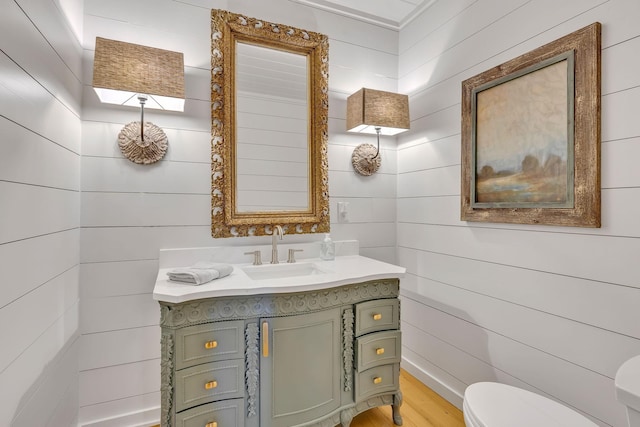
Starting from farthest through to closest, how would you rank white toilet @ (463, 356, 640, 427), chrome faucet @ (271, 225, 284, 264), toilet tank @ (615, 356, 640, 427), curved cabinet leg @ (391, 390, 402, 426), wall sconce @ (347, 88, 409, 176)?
wall sconce @ (347, 88, 409, 176), chrome faucet @ (271, 225, 284, 264), curved cabinet leg @ (391, 390, 402, 426), white toilet @ (463, 356, 640, 427), toilet tank @ (615, 356, 640, 427)

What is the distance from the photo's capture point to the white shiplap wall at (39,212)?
948 millimetres

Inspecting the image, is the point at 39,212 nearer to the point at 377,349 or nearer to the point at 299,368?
the point at 299,368

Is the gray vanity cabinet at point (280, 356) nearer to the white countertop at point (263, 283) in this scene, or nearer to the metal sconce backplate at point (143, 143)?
the white countertop at point (263, 283)

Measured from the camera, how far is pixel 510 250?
1641mm

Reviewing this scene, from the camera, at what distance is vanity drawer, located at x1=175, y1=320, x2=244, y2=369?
1348mm

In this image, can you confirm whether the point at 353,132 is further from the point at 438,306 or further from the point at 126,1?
the point at 126,1

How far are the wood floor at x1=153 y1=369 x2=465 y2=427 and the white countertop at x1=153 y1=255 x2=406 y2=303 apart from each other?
2.85 feet

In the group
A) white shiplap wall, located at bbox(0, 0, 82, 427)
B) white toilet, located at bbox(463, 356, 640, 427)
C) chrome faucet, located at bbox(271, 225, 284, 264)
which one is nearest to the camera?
white shiplap wall, located at bbox(0, 0, 82, 427)

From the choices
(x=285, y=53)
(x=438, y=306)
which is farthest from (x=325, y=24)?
(x=438, y=306)

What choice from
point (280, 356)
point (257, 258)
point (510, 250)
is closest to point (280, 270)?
point (257, 258)

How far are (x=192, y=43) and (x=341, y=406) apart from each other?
2.13 metres

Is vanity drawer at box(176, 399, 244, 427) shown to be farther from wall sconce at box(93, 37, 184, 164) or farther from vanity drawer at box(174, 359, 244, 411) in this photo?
wall sconce at box(93, 37, 184, 164)

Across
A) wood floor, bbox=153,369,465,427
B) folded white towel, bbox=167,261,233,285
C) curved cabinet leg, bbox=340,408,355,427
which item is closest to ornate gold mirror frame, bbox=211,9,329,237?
folded white towel, bbox=167,261,233,285

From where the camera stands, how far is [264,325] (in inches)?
57.5
